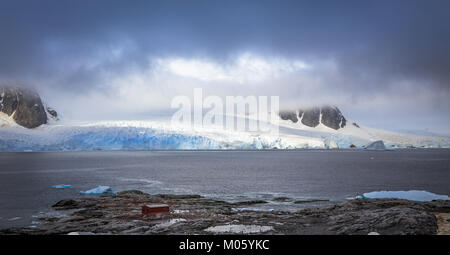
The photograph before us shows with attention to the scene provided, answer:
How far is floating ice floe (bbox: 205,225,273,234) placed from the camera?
17016 millimetres

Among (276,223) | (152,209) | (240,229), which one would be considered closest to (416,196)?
(276,223)

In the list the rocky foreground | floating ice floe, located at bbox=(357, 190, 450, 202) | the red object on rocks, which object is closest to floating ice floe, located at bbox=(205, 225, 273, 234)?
the rocky foreground

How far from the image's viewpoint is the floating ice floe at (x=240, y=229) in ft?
55.8

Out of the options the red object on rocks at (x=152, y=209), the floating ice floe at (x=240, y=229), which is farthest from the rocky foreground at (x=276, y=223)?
the red object on rocks at (x=152, y=209)

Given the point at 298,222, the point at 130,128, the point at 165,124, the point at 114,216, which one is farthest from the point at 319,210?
the point at 165,124

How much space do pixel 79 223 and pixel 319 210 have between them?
1636 cm

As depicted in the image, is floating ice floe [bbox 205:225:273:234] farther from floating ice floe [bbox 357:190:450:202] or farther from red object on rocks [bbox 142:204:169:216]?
floating ice floe [bbox 357:190:450:202]

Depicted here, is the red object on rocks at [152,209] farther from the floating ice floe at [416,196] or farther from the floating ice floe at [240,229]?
the floating ice floe at [416,196]

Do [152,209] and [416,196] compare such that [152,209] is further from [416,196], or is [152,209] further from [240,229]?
[416,196]

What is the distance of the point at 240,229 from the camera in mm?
17672

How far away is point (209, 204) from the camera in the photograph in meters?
31.9
